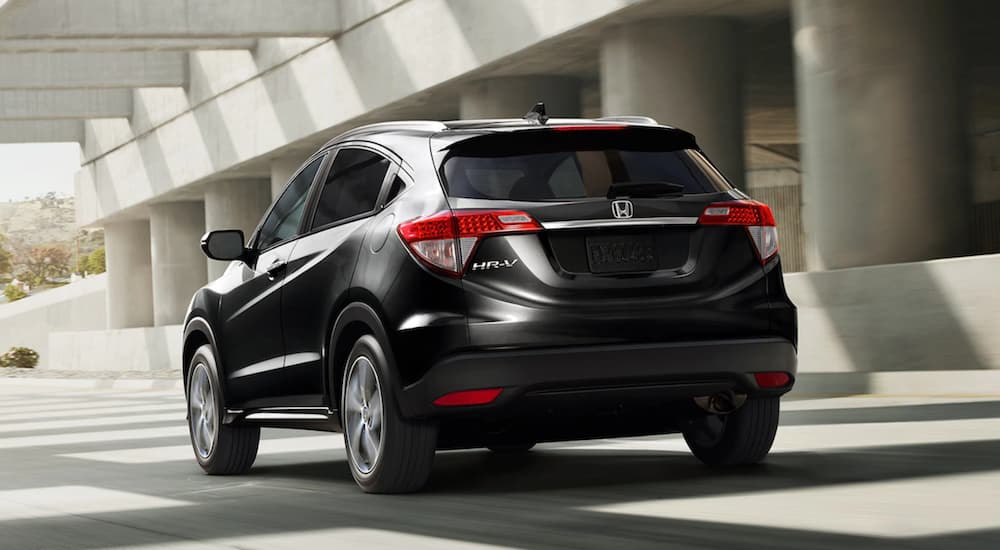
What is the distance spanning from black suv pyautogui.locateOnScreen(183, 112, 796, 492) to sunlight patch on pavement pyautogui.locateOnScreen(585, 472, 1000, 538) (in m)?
0.57

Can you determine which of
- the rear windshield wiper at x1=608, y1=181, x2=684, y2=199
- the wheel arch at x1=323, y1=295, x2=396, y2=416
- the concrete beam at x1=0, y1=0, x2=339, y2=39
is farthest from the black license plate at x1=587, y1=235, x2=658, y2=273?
the concrete beam at x1=0, y1=0, x2=339, y2=39

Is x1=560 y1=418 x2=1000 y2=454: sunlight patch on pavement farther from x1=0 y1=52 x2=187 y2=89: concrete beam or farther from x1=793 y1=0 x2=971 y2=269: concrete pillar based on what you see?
x1=0 y1=52 x2=187 y2=89: concrete beam

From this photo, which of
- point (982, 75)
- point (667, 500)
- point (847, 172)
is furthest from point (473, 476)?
point (982, 75)

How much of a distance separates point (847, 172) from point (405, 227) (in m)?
10.2

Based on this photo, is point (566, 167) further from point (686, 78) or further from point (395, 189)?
point (686, 78)

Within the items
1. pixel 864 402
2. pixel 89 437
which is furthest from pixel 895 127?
pixel 89 437

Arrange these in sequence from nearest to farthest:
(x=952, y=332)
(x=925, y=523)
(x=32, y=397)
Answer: (x=925, y=523), (x=952, y=332), (x=32, y=397)

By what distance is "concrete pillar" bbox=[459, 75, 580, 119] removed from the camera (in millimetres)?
26359

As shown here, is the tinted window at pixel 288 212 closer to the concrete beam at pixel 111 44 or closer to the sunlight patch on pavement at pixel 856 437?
the sunlight patch on pavement at pixel 856 437

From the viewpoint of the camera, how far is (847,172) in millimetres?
16500

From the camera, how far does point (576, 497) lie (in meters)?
7.20

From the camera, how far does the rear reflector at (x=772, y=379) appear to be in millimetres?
7232

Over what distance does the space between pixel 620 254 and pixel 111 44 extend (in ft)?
84.7

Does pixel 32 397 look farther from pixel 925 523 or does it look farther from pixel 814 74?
pixel 925 523
